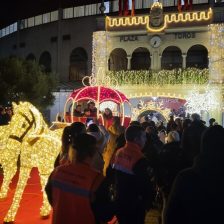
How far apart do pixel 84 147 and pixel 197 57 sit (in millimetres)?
27478


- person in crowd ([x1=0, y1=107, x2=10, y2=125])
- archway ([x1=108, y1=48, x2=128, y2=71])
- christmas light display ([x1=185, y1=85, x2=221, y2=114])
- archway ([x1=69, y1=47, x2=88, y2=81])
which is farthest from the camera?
archway ([x1=69, y1=47, x2=88, y2=81])

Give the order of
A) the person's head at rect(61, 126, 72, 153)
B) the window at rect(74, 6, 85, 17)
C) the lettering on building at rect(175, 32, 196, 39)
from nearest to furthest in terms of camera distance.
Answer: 1. the person's head at rect(61, 126, 72, 153)
2. the lettering on building at rect(175, 32, 196, 39)
3. the window at rect(74, 6, 85, 17)

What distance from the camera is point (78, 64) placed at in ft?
111

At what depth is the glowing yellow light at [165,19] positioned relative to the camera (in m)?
25.7

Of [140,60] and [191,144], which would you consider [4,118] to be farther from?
[140,60]

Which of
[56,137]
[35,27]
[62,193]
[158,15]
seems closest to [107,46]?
[158,15]

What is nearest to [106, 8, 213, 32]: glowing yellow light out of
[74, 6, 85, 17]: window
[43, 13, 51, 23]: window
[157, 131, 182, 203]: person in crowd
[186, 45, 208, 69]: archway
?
[186, 45, 208, 69]: archway

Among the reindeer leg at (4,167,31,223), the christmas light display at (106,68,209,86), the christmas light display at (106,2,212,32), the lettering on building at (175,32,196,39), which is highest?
the christmas light display at (106,2,212,32)

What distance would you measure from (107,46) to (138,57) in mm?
4214

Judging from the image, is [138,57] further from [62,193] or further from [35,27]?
[62,193]

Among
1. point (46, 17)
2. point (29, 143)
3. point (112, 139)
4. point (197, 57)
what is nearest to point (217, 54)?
point (197, 57)

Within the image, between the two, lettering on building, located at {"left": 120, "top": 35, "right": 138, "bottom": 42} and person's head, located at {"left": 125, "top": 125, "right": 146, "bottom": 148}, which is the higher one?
lettering on building, located at {"left": 120, "top": 35, "right": 138, "bottom": 42}

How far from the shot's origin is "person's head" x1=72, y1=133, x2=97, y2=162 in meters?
3.83

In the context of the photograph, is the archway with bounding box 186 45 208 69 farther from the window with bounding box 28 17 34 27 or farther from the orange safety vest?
the orange safety vest
